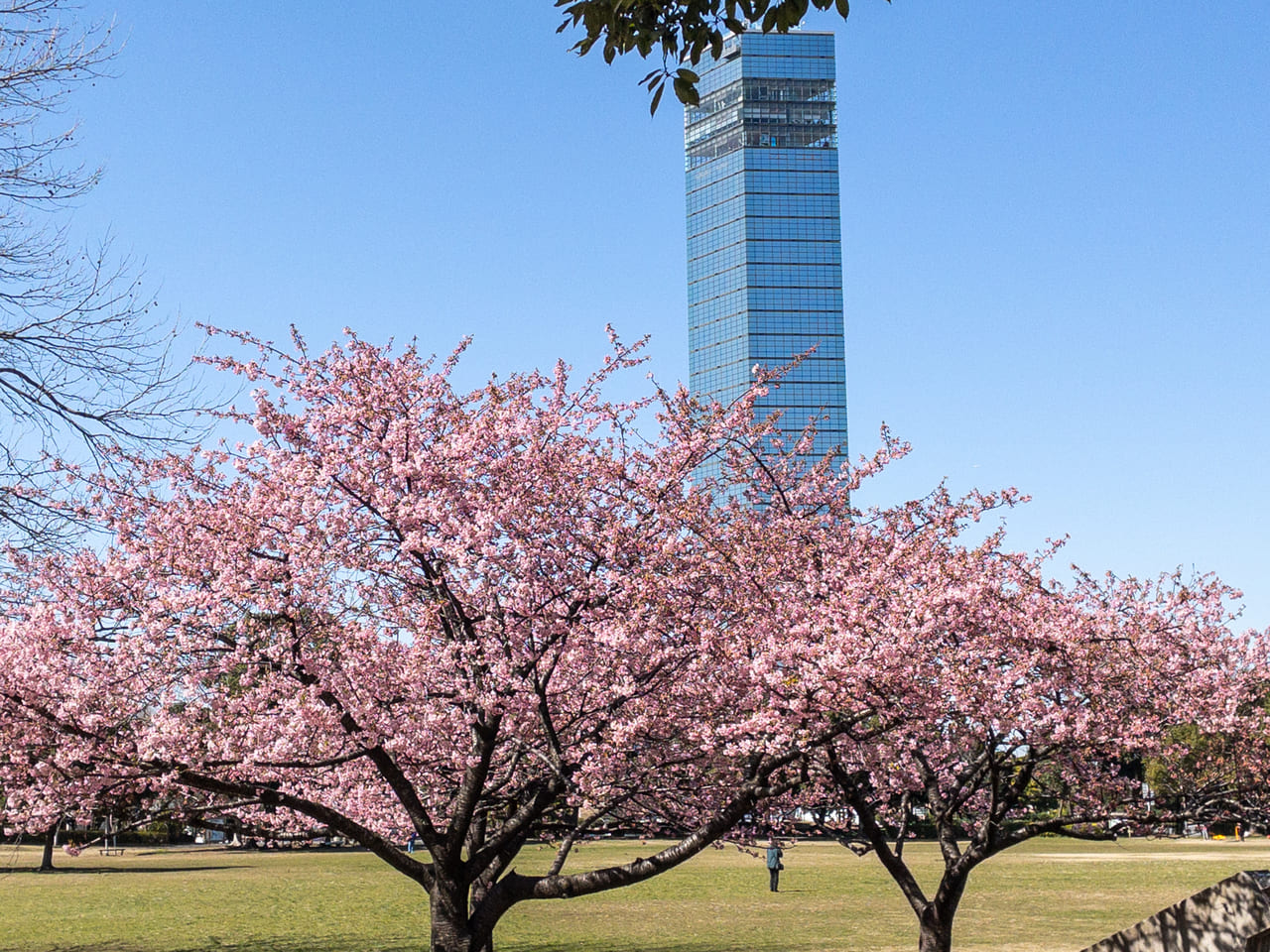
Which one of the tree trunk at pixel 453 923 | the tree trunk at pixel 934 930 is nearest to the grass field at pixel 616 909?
the tree trunk at pixel 934 930

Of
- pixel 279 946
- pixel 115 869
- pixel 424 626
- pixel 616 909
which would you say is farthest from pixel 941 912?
pixel 115 869

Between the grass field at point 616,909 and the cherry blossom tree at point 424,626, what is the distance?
12.1m

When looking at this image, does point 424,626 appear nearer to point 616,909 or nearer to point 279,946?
point 279,946

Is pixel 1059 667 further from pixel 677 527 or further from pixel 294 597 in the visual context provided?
pixel 294 597

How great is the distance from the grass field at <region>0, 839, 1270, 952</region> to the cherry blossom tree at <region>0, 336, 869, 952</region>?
1205cm

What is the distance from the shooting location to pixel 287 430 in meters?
11.3

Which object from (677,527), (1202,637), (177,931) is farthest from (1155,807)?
(177,931)

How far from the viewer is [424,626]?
34.0ft

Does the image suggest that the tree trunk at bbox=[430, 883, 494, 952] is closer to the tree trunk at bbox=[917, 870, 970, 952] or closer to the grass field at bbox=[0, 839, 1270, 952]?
the tree trunk at bbox=[917, 870, 970, 952]

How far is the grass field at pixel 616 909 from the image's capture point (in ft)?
75.5

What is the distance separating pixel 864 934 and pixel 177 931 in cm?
1383

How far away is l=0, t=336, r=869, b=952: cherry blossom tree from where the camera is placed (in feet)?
33.4

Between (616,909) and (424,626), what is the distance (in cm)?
2111

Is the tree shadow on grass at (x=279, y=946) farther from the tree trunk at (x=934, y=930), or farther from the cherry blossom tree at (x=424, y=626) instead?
the cherry blossom tree at (x=424, y=626)
